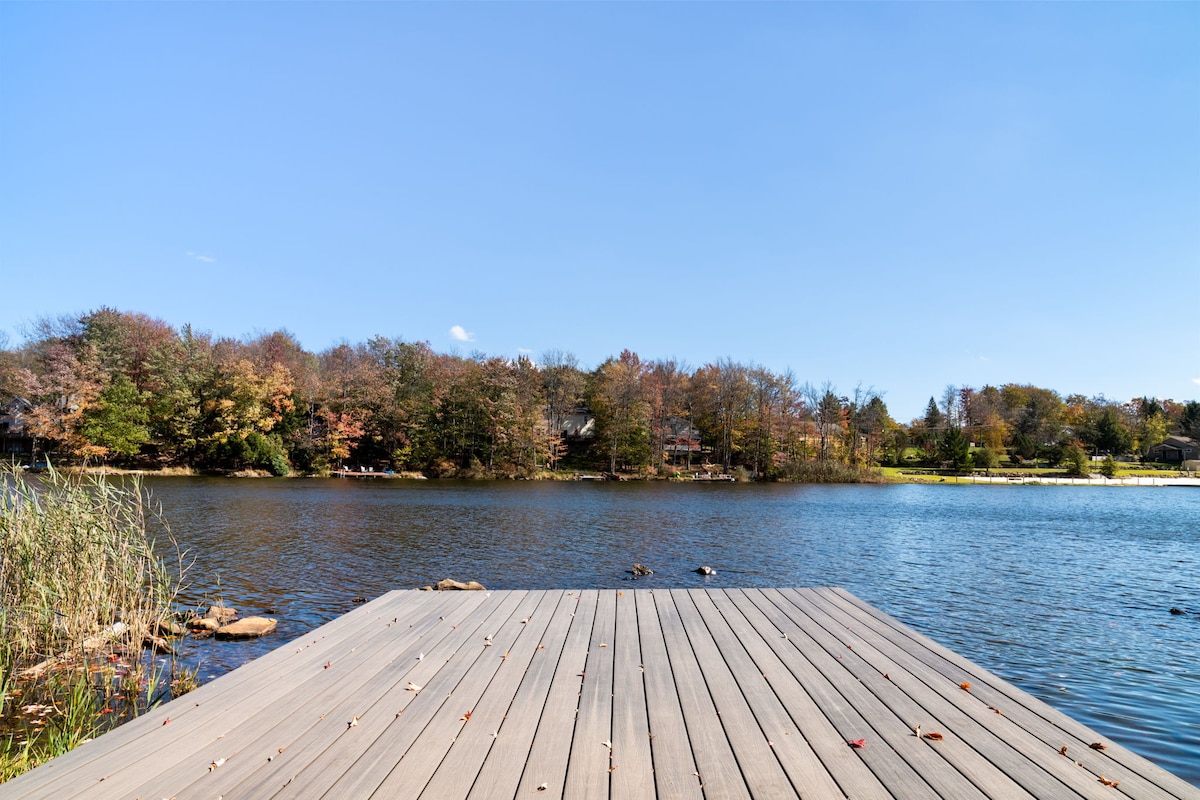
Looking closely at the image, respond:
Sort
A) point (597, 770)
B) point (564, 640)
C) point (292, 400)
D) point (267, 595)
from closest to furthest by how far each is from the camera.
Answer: point (597, 770), point (564, 640), point (267, 595), point (292, 400)

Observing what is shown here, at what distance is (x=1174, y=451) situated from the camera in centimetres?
6906

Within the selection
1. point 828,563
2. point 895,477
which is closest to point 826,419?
point 895,477

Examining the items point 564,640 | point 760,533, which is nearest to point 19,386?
point 760,533

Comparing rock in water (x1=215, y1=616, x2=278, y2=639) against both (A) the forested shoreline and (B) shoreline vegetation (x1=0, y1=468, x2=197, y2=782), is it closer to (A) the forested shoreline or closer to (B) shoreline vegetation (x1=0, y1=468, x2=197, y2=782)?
(B) shoreline vegetation (x1=0, y1=468, x2=197, y2=782)

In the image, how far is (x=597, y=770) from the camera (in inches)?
119

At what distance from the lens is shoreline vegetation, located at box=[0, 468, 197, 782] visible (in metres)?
5.64

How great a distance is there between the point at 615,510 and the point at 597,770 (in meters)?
22.0

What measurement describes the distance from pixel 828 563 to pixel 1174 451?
77.9 m

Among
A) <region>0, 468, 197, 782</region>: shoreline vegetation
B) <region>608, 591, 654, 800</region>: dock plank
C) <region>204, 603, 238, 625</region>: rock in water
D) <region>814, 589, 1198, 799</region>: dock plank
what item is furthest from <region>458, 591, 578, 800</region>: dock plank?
<region>204, 603, 238, 625</region>: rock in water

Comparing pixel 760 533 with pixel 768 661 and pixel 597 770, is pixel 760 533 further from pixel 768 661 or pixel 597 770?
pixel 597 770

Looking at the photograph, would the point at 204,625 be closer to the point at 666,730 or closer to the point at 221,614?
the point at 221,614

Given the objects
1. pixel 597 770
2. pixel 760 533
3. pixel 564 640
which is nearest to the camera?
pixel 597 770

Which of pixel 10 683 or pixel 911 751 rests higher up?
pixel 911 751

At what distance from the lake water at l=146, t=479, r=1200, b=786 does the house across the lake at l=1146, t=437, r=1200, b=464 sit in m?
52.6
